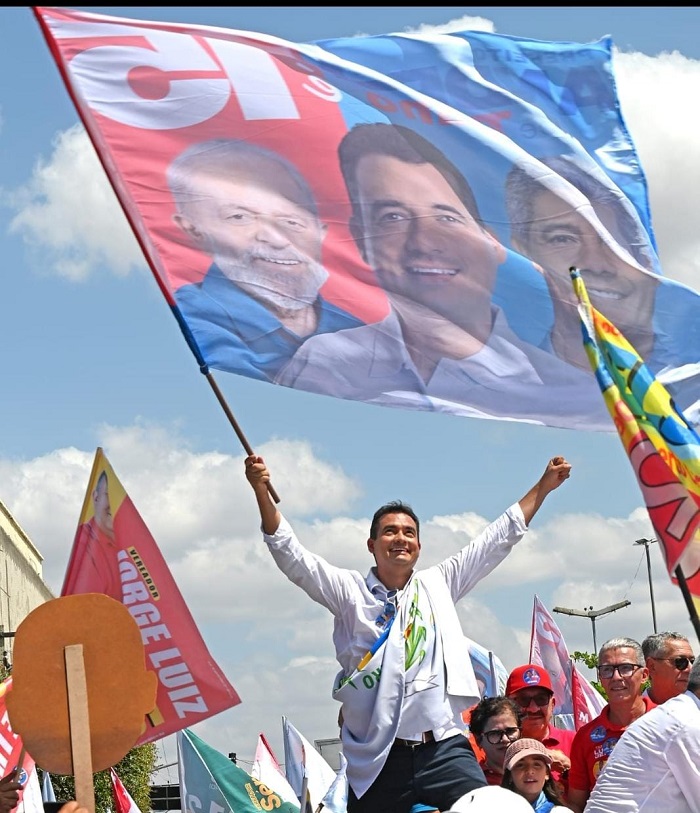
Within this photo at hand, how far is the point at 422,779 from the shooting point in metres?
6.61

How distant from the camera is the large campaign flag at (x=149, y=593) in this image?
32.9 feet

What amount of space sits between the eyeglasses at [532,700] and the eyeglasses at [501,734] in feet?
1.82

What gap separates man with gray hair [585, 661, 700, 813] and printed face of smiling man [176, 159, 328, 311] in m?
2.98

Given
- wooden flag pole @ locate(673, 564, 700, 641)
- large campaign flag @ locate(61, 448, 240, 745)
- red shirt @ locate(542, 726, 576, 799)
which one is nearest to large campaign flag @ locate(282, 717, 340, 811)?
large campaign flag @ locate(61, 448, 240, 745)

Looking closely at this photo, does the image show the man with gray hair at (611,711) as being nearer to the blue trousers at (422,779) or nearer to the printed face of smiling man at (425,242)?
the blue trousers at (422,779)

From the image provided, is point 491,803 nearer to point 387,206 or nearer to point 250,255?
point 250,255

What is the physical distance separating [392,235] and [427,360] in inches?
28.2

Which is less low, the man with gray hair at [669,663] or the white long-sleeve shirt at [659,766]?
the man with gray hair at [669,663]

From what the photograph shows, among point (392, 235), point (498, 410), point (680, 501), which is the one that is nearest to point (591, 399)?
point (498, 410)

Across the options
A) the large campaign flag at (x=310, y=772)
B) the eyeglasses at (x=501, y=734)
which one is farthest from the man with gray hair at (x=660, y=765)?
the large campaign flag at (x=310, y=772)

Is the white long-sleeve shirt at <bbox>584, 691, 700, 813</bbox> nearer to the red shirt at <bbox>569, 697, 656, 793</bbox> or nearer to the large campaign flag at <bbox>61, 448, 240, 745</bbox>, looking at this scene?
the red shirt at <bbox>569, 697, 656, 793</bbox>

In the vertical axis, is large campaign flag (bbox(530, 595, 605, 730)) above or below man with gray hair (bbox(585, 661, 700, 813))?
above

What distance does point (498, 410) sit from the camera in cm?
827

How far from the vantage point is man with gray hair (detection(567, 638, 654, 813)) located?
25.8 feet
